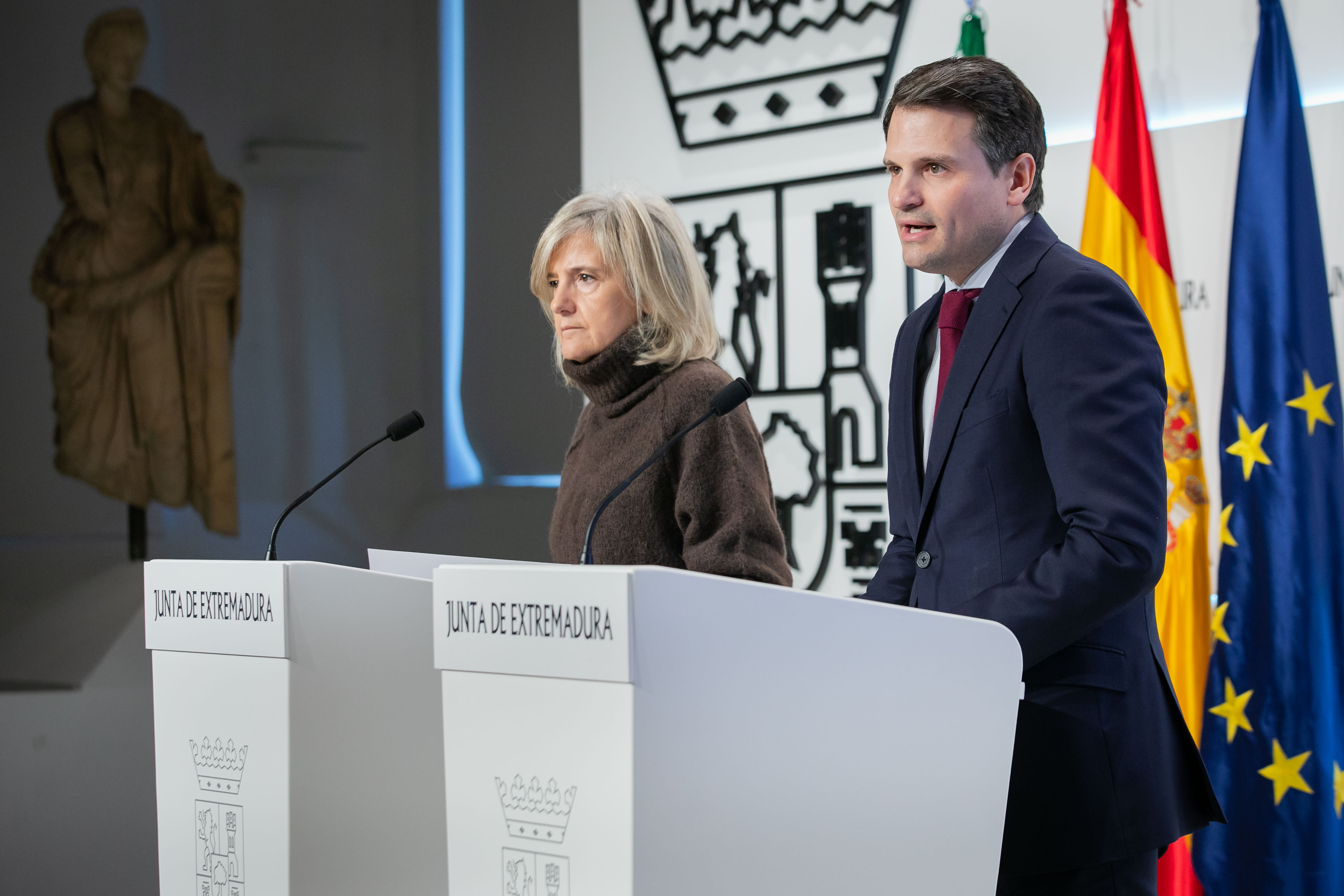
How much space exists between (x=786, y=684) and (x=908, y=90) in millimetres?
862

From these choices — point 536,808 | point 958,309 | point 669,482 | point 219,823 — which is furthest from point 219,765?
point 958,309

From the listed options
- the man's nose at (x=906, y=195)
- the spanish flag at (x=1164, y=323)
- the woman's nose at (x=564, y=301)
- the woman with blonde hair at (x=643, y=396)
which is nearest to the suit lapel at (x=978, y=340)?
the man's nose at (x=906, y=195)

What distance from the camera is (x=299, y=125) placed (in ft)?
14.5

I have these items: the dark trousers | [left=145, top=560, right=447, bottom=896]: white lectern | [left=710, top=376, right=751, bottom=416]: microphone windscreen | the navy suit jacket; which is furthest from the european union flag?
[left=145, top=560, right=447, bottom=896]: white lectern

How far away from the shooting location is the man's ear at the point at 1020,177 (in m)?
1.43

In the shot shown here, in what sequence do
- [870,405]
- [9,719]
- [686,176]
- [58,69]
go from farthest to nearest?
1. [58,69]
2. [9,719]
3. [686,176]
4. [870,405]

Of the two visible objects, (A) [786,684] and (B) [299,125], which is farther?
(B) [299,125]

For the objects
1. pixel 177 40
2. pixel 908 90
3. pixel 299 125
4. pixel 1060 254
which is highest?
pixel 177 40

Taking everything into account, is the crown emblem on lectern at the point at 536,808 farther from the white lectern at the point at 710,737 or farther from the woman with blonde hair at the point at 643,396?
the woman with blonde hair at the point at 643,396

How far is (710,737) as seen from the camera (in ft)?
2.82

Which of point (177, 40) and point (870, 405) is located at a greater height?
point (177, 40)

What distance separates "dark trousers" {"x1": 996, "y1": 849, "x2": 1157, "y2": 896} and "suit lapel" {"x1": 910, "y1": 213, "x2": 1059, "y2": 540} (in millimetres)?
404

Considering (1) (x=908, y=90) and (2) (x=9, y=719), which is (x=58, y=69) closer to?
(2) (x=9, y=719)

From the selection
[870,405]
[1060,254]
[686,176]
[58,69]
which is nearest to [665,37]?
[686,176]
